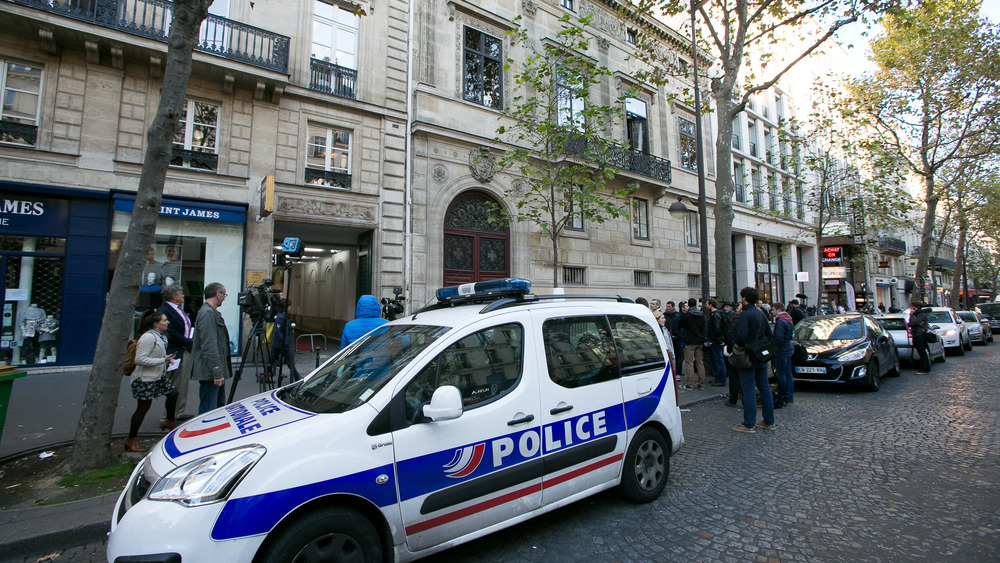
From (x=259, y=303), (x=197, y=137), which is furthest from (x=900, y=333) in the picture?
(x=197, y=137)

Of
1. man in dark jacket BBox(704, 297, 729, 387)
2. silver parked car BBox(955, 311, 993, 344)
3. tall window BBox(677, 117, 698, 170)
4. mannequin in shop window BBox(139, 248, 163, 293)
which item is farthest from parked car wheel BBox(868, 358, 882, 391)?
tall window BBox(677, 117, 698, 170)

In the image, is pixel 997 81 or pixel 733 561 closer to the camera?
pixel 733 561

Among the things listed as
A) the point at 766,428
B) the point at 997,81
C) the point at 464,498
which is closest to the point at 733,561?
the point at 464,498

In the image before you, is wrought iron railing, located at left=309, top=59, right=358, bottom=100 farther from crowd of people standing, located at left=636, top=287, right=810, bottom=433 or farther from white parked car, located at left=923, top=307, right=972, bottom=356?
white parked car, located at left=923, top=307, right=972, bottom=356

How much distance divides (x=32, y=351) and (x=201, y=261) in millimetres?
3468

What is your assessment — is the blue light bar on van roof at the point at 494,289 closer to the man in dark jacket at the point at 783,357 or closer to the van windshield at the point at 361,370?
the van windshield at the point at 361,370

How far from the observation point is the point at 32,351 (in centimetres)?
922

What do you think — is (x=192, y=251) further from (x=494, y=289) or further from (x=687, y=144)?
(x=687, y=144)

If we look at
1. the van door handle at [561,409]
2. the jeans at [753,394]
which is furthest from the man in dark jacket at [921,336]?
the van door handle at [561,409]

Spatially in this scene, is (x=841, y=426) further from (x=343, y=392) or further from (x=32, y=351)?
(x=32, y=351)

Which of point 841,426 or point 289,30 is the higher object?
point 289,30

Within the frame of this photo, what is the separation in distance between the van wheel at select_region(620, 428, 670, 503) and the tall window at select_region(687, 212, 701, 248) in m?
19.7

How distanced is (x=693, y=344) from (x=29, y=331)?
13.7 m

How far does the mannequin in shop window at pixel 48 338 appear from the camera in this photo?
30.5ft
